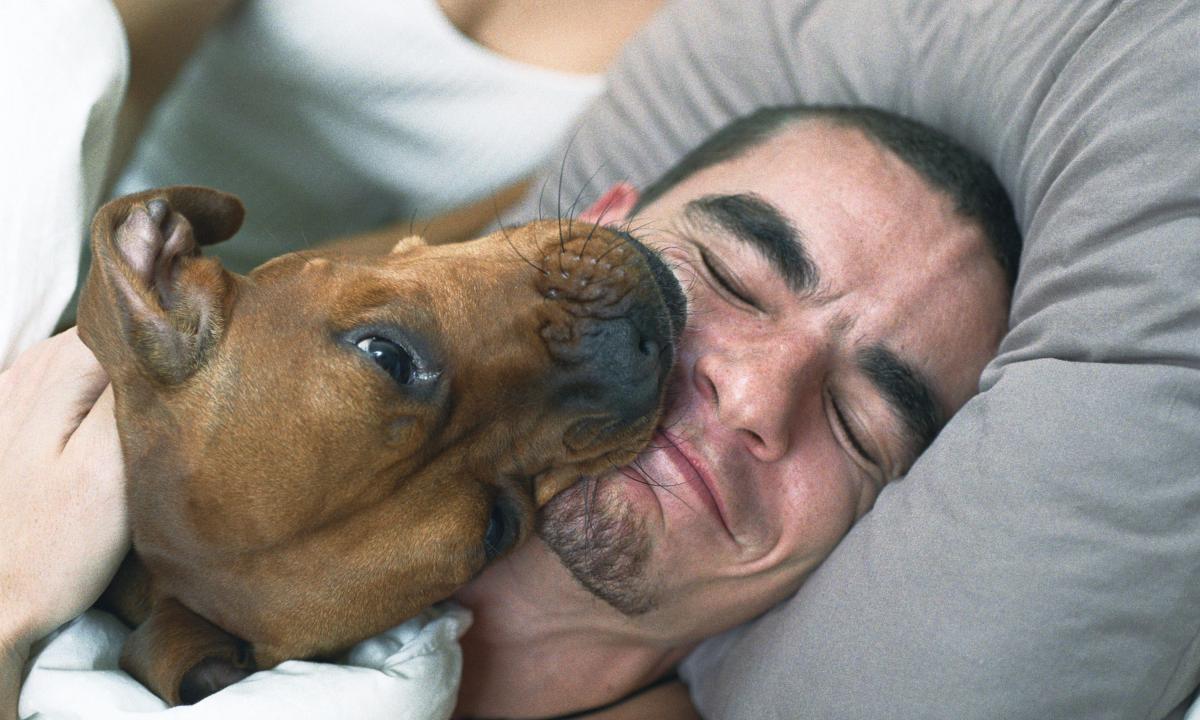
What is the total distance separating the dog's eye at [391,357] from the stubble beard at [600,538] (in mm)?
469

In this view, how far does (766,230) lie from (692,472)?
0.56 meters

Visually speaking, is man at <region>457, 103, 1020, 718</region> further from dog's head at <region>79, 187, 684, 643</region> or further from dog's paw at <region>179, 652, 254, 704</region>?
dog's paw at <region>179, 652, 254, 704</region>

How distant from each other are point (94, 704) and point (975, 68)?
2345 mm

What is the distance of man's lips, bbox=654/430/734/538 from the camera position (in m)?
2.19

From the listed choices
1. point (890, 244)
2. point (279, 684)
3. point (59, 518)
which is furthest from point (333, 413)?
point (890, 244)

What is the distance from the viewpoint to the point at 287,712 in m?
1.88

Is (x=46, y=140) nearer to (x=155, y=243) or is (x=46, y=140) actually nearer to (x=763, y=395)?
(x=155, y=243)

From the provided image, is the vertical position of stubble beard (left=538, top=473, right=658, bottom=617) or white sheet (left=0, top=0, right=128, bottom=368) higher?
white sheet (left=0, top=0, right=128, bottom=368)

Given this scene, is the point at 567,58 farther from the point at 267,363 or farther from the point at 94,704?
the point at 94,704

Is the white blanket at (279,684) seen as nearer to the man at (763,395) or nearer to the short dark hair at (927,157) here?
the man at (763,395)

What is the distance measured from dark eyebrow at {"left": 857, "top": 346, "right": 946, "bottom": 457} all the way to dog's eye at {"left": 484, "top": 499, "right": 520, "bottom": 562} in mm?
845

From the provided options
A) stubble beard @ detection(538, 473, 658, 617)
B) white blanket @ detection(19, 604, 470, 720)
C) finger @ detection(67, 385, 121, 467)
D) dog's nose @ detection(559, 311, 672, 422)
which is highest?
dog's nose @ detection(559, 311, 672, 422)

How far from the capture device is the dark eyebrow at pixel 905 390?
2.33m

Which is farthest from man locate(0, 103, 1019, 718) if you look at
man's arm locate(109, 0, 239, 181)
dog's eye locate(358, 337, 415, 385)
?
man's arm locate(109, 0, 239, 181)
